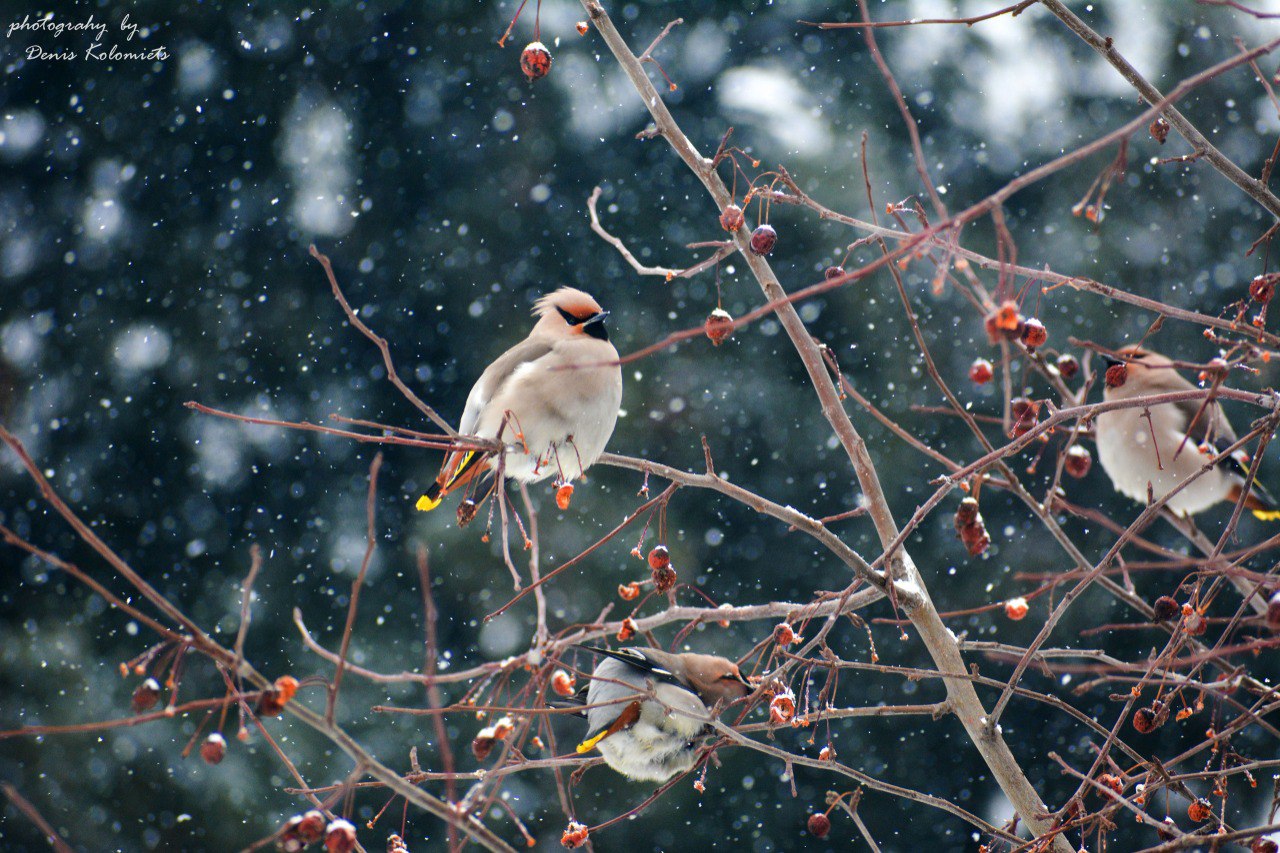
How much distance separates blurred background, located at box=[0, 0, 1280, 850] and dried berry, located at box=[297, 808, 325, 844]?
13.4ft

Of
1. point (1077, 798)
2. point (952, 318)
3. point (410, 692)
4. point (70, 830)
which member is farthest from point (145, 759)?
point (1077, 798)

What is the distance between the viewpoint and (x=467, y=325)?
5.67 m

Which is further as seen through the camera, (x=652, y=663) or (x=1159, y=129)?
(x=652, y=663)

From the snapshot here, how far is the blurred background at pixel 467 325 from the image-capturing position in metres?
5.55

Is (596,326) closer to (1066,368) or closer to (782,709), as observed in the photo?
(1066,368)

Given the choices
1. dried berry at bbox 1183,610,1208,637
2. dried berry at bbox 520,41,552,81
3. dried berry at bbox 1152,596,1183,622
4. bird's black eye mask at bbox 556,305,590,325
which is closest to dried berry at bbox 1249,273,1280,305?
dried berry at bbox 1183,610,1208,637

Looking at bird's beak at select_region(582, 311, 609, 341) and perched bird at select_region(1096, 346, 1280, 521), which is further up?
bird's beak at select_region(582, 311, 609, 341)

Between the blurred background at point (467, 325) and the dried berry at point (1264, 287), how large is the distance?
3.81 meters

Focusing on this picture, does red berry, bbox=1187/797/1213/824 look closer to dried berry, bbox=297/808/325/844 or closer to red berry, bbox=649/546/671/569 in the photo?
red berry, bbox=649/546/671/569

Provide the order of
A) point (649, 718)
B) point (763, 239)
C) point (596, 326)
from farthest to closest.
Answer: point (596, 326) → point (649, 718) → point (763, 239)

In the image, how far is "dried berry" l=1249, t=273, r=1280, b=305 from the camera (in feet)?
5.30

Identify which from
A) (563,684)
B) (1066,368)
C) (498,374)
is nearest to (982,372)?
(1066,368)

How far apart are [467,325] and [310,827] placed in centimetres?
439

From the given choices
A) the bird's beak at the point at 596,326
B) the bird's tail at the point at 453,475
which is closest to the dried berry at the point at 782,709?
the bird's tail at the point at 453,475
